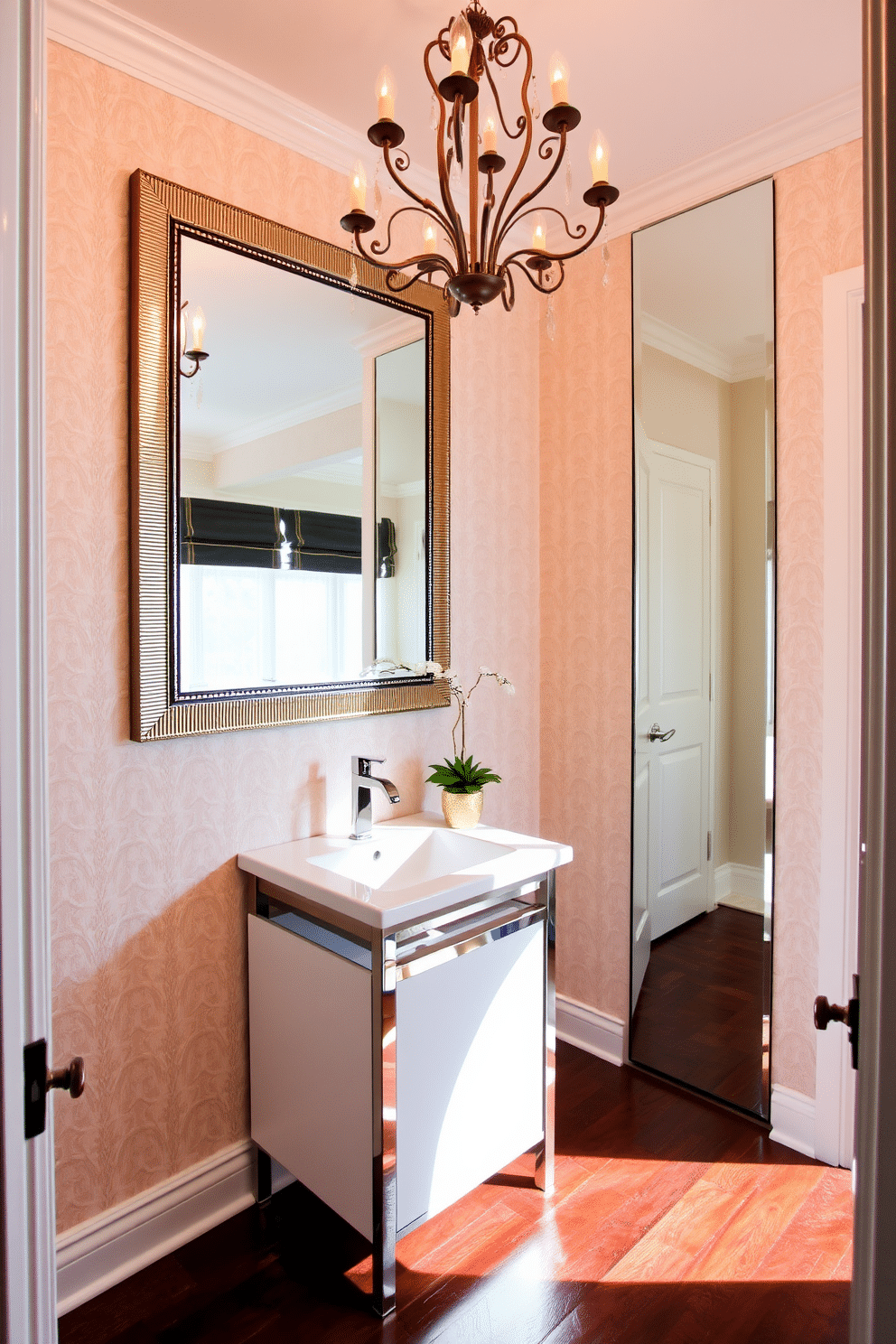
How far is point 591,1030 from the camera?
105 inches

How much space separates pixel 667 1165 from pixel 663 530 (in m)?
1.84

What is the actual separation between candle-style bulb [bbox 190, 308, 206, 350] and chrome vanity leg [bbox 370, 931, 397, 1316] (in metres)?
1.36

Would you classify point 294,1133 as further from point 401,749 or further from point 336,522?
point 336,522

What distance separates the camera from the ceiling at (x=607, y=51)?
1672 millimetres

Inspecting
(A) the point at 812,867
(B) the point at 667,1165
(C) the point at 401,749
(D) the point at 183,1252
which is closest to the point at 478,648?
(C) the point at 401,749

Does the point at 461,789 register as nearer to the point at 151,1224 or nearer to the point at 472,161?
the point at 151,1224

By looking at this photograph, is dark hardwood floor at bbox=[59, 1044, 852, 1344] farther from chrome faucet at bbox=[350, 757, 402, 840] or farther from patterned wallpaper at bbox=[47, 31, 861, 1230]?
chrome faucet at bbox=[350, 757, 402, 840]

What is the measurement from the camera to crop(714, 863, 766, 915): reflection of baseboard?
2.29 metres

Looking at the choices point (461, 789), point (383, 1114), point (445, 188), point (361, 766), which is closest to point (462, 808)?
point (461, 789)

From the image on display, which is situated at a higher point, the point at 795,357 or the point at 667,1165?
the point at 795,357

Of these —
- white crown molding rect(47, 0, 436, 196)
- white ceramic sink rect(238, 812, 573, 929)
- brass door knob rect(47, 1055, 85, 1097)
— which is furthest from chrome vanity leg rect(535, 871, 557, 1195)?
white crown molding rect(47, 0, 436, 196)

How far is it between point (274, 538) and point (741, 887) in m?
1.72

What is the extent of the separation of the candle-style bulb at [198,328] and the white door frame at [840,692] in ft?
5.09

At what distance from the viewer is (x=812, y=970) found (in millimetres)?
2133
